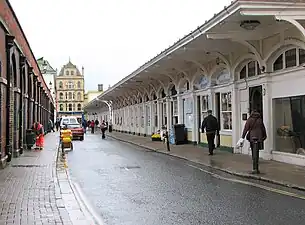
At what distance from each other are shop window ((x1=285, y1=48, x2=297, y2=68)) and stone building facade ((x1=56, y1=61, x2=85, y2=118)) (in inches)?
4647

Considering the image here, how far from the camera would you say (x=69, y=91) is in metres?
132

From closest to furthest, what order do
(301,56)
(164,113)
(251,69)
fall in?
(301,56) < (251,69) < (164,113)

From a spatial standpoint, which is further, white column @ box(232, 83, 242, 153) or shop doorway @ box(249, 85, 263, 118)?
white column @ box(232, 83, 242, 153)

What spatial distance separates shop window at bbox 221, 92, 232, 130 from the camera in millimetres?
19641

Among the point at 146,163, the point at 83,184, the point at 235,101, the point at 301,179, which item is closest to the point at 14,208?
the point at 83,184

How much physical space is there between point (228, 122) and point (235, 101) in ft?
5.70

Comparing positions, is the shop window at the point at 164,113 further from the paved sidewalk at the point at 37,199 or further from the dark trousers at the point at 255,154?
the dark trousers at the point at 255,154

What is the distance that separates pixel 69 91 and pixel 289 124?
120 metres

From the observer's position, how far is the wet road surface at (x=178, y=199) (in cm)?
735

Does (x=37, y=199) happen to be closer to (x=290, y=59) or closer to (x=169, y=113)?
(x=290, y=59)

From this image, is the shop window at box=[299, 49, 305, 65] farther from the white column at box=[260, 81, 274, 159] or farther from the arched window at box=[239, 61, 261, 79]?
the arched window at box=[239, 61, 261, 79]

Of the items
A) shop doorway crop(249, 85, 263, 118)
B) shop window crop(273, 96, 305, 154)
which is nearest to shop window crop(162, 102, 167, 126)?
shop doorway crop(249, 85, 263, 118)

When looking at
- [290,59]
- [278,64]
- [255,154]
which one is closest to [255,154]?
[255,154]

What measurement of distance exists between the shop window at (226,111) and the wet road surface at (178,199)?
6.05 m
